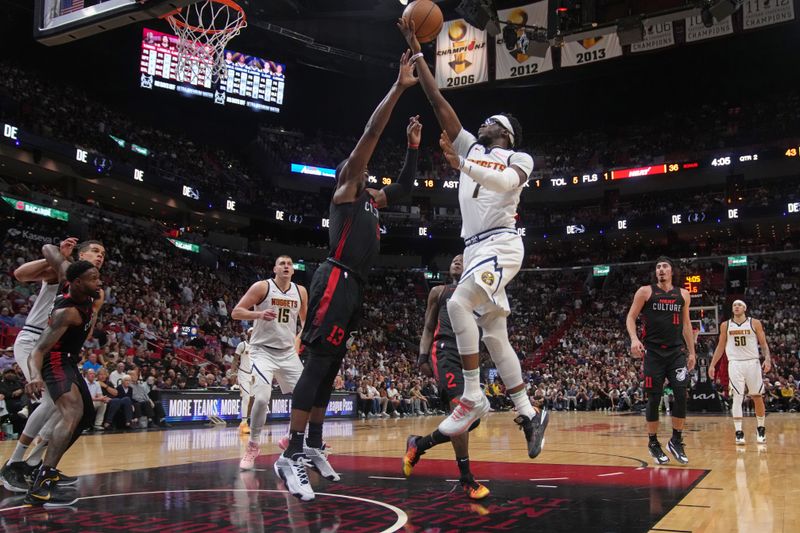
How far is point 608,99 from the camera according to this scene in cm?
4097

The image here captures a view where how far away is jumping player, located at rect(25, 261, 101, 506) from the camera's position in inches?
202

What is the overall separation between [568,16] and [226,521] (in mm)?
14630

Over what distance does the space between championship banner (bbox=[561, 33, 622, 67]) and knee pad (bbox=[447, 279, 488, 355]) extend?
1836 centimetres

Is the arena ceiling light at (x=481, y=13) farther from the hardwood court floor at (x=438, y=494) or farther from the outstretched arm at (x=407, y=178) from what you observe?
the outstretched arm at (x=407, y=178)

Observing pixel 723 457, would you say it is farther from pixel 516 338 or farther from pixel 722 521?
pixel 516 338

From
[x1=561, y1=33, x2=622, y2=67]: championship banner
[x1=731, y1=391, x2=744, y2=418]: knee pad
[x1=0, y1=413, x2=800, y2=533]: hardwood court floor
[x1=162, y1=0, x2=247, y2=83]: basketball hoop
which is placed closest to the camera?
[x1=0, y1=413, x2=800, y2=533]: hardwood court floor

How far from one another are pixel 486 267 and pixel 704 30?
20.0m

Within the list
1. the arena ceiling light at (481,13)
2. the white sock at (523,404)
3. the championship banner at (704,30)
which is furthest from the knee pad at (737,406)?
the championship banner at (704,30)

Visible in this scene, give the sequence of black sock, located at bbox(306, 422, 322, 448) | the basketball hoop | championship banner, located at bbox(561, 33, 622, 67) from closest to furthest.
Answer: black sock, located at bbox(306, 422, 322, 448)
the basketball hoop
championship banner, located at bbox(561, 33, 622, 67)

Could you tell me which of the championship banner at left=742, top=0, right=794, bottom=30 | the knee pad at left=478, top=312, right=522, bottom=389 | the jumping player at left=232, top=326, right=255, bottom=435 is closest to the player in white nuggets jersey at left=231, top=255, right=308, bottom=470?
the knee pad at left=478, top=312, right=522, bottom=389

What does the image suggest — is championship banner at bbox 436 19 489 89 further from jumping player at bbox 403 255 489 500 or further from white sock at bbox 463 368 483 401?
white sock at bbox 463 368 483 401

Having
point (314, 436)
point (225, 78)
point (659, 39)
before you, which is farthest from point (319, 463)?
point (225, 78)

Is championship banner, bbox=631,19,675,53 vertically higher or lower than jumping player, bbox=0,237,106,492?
higher

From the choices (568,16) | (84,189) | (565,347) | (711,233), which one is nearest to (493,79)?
(568,16)
